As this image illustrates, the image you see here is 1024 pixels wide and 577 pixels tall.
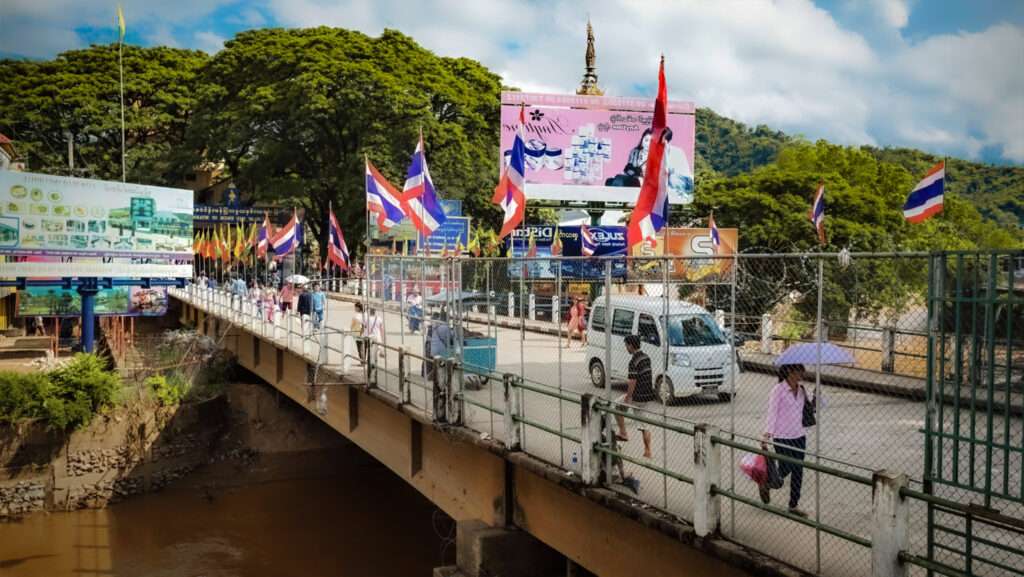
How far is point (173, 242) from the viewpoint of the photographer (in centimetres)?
3375

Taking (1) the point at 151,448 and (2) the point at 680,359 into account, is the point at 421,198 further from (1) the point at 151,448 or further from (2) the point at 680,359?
(1) the point at 151,448

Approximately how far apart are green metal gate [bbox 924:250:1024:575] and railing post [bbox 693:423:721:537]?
158 cm

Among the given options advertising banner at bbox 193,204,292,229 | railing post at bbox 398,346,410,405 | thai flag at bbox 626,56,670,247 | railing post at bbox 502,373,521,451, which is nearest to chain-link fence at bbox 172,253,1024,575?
railing post at bbox 502,373,521,451

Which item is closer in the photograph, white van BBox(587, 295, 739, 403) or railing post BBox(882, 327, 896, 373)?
railing post BBox(882, 327, 896, 373)

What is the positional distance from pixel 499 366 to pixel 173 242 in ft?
76.7

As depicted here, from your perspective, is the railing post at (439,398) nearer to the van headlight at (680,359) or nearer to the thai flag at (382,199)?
the van headlight at (680,359)

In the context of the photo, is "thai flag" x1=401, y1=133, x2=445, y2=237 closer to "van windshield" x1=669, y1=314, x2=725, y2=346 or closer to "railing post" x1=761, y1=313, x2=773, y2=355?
"van windshield" x1=669, y1=314, x2=725, y2=346

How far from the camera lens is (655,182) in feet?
36.3

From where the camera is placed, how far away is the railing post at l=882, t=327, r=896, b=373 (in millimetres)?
6856

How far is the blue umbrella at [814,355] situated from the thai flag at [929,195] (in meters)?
14.7

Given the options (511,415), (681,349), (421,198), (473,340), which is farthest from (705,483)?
(421,198)

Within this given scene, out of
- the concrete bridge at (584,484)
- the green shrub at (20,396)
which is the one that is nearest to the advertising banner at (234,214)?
the green shrub at (20,396)

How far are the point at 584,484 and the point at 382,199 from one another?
11.1 meters

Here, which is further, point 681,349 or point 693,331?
point 681,349
